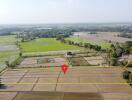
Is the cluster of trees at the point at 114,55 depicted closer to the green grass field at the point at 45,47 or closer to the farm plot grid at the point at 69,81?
the farm plot grid at the point at 69,81

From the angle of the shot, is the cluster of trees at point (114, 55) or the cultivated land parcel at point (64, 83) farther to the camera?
the cluster of trees at point (114, 55)

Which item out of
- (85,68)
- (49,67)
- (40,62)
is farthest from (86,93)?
(40,62)

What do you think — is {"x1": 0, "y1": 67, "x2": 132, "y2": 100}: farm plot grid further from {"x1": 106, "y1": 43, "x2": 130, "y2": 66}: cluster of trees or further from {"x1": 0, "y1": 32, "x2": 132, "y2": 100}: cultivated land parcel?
{"x1": 106, "y1": 43, "x2": 130, "y2": 66}: cluster of trees

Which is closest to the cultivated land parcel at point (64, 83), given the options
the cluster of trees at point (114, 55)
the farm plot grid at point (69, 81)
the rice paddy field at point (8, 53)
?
the farm plot grid at point (69, 81)

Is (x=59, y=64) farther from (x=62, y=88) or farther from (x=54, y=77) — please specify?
(x=62, y=88)

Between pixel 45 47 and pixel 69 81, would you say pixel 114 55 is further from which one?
pixel 45 47

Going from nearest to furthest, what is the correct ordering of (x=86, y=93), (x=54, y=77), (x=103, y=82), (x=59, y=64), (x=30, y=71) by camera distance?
(x=86, y=93), (x=103, y=82), (x=54, y=77), (x=30, y=71), (x=59, y=64)

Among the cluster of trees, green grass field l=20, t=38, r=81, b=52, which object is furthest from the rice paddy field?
Answer: the cluster of trees

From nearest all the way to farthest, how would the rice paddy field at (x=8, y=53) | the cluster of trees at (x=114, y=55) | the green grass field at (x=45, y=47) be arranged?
the cluster of trees at (x=114, y=55) < the rice paddy field at (x=8, y=53) < the green grass field at (x=45, y=47)
